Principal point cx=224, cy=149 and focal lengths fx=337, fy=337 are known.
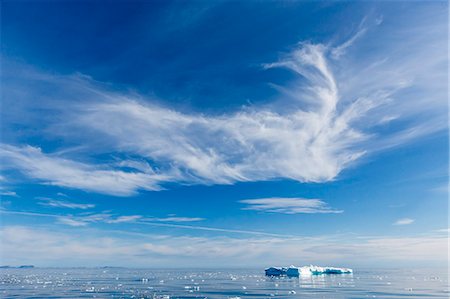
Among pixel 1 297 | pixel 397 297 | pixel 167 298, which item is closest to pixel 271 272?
pixel 397 297

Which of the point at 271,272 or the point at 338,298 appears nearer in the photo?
the point at 338,298

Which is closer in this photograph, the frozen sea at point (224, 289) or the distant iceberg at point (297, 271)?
the frozen sea at point (224, 289)

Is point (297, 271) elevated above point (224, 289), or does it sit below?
below

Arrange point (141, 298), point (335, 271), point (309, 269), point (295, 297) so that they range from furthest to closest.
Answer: point (335, 271) < point (309, 269) < point (295, 297) < point (141, 298)

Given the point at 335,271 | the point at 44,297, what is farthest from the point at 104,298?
the point at 335,271

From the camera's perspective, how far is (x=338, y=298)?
1982 inches

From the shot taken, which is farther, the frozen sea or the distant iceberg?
the distant iceberg

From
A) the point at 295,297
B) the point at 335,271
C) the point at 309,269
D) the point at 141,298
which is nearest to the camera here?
the point at 141,298

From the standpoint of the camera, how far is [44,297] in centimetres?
4862

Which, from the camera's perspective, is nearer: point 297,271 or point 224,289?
point 224,289

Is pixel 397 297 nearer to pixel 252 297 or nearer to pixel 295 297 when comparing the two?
pixel 295 297

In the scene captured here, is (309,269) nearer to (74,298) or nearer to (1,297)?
(74,298)

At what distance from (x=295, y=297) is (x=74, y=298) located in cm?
3240

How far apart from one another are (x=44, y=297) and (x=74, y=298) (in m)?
4.43
